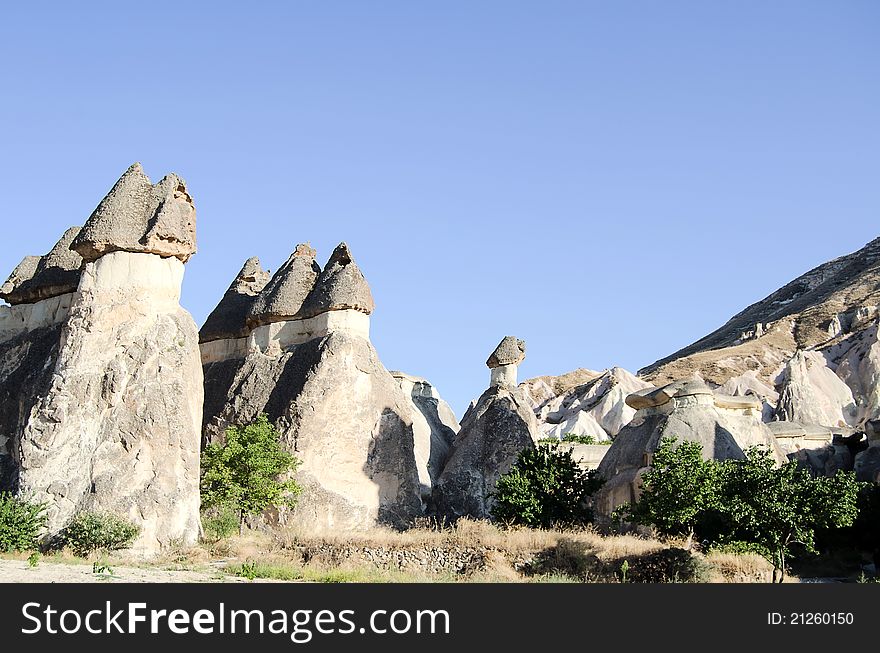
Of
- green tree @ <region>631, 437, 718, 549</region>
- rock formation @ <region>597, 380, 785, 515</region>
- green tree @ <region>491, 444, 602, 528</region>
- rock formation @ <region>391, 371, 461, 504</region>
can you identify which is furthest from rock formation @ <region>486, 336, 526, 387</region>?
green tree @ <region>631, 437, 718, 549</region>

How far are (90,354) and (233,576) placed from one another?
19.3 feet

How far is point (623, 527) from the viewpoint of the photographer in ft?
72.2

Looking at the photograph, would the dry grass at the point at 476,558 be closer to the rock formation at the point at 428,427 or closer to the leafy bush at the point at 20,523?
the leafy bush at the point at 20,523

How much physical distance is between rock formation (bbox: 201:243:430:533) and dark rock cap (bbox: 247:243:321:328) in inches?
1.4

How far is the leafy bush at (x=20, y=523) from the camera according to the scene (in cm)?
1538

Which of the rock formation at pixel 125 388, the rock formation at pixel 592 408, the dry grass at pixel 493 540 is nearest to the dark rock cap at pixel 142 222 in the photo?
the rock formation at pixel 125 388

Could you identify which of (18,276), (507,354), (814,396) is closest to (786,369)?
(814,396)

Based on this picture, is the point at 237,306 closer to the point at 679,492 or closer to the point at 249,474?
the point at 249,474

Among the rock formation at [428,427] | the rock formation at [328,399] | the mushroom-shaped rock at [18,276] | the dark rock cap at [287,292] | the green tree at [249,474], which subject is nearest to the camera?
the green tree at [249,474]

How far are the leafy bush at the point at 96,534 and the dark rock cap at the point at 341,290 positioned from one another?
8.37 meters

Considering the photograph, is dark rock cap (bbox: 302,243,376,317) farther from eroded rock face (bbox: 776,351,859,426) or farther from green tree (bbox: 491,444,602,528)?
eroded rock face (bbox: 776,351,859,426)

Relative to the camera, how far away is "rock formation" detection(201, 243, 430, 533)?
21062 mm

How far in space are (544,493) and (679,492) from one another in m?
4.56
